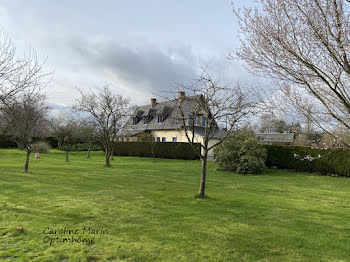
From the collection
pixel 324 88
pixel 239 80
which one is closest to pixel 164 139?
pixel 239 80

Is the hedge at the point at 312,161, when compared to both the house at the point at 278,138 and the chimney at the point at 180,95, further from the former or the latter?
the house at the point at 278,138

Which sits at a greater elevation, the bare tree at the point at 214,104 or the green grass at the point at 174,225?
the bare tree at the point at 214,104

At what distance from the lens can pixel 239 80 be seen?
8.19 metres

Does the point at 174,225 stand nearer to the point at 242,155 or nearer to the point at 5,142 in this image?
the point at 242,155

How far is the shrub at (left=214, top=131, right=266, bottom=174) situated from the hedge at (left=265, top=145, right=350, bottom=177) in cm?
201

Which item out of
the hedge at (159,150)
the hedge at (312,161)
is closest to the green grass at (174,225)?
the hedge at (312,161)

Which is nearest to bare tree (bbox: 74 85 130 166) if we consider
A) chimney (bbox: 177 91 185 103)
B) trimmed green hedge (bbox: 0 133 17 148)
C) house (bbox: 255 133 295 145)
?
chimney (bbox: 177 91 185 103)

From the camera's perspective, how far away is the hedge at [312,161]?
1578 centimetres

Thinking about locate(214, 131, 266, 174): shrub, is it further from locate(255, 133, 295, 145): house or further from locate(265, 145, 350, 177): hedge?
locate(255, 133, 295, 145): house

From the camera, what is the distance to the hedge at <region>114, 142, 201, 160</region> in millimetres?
26141

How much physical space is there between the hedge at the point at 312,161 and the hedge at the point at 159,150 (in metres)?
8.40

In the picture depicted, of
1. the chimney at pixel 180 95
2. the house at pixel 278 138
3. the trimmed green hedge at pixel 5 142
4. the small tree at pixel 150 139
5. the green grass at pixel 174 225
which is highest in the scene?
the house at pixel 278 138

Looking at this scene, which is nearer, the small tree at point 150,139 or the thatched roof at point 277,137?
the small tree at point 150,139

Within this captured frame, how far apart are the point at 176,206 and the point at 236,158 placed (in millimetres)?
10787
